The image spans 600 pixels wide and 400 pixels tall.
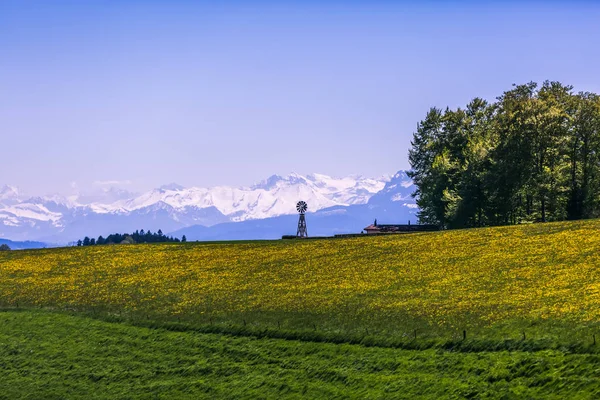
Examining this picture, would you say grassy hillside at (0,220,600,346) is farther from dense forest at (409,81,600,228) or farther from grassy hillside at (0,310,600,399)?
dense forest at (409,81,600,228)

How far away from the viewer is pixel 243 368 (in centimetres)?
5256

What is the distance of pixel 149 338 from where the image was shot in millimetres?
61938

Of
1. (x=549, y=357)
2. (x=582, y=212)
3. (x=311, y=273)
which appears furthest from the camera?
(x=582, y=212)

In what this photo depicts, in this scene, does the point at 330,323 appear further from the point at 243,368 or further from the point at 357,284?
the point at 357,284

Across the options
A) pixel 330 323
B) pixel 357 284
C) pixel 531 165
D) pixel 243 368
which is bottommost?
pixel 243 368

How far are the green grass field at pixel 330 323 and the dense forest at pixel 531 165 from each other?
23.4 meters

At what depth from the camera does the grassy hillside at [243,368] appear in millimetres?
41688

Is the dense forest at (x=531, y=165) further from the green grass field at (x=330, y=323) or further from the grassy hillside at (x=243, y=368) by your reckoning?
the grassy hillside at (x=243, y=368)

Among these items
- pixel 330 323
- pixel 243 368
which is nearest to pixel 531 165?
→ pixel 330 323

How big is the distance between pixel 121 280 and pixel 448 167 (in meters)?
66.0

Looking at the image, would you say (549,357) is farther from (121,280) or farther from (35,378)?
(121,280)

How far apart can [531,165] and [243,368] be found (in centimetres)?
7571

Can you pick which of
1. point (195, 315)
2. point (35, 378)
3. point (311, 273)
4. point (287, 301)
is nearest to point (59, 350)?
point (35, 378)

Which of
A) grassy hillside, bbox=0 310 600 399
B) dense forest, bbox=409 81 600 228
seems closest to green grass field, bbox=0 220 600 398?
grassy hillside, bbox=0 310 600 399
